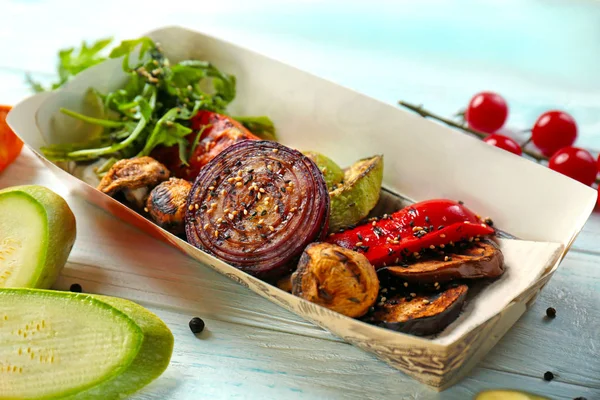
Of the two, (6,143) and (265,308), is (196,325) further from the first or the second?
(6,143)

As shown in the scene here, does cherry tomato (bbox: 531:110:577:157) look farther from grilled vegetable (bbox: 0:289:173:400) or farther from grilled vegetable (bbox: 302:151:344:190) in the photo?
grilled vegetable (bbox: 0:289:173:400)

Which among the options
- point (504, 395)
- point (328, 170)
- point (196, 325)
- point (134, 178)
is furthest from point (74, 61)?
point (504, 395)

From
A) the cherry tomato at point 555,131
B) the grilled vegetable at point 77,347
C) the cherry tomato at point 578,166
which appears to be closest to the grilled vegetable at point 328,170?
the grilled vegetable at point 77,347

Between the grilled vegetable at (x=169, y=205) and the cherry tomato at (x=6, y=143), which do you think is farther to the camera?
the cherry tomato at (x=6, y=143)

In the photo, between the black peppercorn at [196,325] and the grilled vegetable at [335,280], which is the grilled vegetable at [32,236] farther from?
the grilled vegetable at [335,280]

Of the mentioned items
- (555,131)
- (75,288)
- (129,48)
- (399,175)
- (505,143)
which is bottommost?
(75,288)

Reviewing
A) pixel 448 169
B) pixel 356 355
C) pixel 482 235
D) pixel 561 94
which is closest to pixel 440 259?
pixel 482 235

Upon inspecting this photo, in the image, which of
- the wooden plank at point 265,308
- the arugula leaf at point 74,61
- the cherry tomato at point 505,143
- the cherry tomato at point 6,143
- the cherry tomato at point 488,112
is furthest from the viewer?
the cherry tomato at point 488,112

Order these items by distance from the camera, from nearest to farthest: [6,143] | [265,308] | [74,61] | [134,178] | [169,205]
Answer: [265,308] < [169,205] < [134,178] < [6,143] < [74,61]
